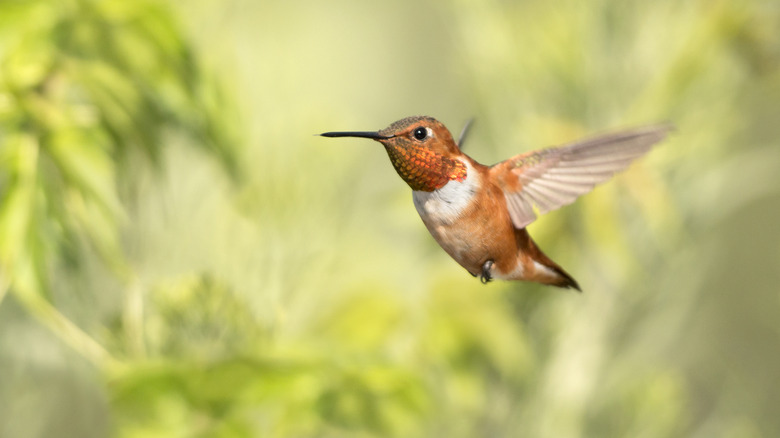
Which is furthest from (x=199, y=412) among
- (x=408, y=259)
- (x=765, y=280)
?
(x=765, y=280)

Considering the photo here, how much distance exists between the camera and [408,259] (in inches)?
55.2

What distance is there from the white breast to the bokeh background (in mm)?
293

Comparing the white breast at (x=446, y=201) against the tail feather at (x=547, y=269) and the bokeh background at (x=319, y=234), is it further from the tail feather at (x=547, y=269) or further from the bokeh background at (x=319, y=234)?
the bokeh background at (x=319, y=234)

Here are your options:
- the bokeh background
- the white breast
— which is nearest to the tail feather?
the white breast

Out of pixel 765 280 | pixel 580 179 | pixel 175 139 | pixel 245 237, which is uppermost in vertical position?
pixel 580 179

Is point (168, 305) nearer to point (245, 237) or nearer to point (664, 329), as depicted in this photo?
point (245, 237)

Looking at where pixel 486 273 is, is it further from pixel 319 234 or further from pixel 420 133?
pixel 319 234

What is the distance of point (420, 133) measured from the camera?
0.34 meters

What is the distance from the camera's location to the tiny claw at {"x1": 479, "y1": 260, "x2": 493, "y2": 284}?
424 millimetres

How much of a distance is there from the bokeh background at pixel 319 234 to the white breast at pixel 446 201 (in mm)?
293

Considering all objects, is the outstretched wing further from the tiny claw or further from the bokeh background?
the bokeh background

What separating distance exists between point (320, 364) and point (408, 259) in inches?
29.2

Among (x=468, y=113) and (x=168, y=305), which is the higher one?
(x=468, y=113)

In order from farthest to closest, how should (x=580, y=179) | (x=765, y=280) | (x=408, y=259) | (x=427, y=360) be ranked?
1. (x=765, y=280)
2. (x=408, y=259)
3. (x=427, y=360)
4. (x=580, y=179)
